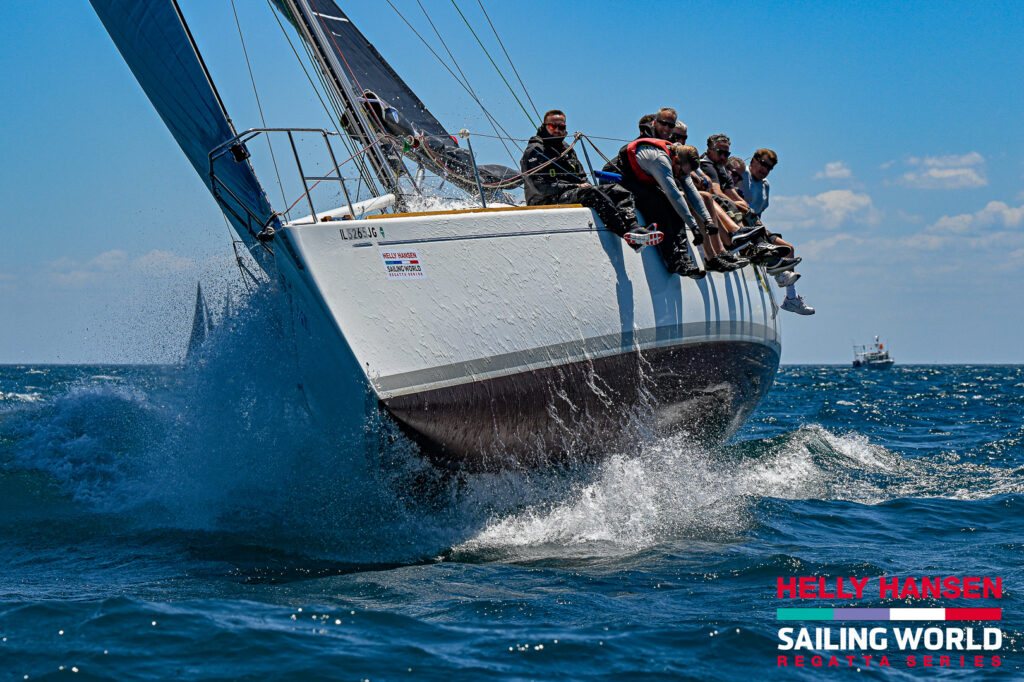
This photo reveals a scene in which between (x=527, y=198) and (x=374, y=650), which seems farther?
(x=527, y=198)

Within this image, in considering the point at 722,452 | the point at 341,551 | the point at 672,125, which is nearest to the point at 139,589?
the point at 341,551

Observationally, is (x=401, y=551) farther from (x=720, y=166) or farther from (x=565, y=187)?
(x=720, y=166)

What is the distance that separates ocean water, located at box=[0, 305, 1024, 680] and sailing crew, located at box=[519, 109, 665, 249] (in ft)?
4.89

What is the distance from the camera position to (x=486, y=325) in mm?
4727

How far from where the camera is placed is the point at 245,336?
4965 millimetres

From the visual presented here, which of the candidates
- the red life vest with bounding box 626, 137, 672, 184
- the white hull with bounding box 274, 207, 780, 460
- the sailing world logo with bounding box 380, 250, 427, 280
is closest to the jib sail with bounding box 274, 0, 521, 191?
the red life vest with bounding box 626, 137, 672, 184

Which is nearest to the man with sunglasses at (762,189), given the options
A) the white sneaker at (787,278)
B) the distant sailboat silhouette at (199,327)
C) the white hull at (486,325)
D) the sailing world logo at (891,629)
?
the white sneaker at (787,278)

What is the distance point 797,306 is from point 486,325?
4.57 meters

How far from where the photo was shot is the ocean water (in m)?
3.00

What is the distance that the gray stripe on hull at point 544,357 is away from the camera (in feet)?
14.2

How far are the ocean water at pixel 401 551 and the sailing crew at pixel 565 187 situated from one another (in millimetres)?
1491

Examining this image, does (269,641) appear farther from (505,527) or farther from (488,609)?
(505,527)

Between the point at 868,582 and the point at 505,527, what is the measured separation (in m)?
1.87

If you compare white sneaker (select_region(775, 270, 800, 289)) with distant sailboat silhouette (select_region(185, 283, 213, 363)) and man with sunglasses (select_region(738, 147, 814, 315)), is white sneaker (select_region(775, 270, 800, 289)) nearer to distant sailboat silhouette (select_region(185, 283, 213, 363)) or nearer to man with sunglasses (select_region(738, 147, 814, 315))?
man with sunglasses (select_region(738, 147, 814, 315))
